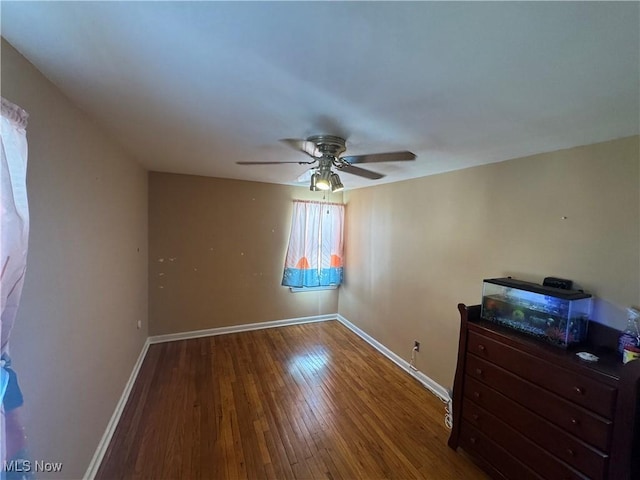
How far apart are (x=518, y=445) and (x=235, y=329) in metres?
3.40

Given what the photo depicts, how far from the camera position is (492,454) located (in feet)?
5.68

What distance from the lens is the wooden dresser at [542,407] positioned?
121 cm

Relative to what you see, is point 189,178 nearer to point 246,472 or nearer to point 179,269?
point 179,269

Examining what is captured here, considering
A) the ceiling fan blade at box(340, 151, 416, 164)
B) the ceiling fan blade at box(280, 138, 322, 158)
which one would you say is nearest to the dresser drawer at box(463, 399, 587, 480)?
the ceiling fan blade at box(340, 151, 416, 164)

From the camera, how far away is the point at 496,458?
5.60 feet

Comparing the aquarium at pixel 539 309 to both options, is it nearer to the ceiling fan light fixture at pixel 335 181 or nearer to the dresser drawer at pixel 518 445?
the dresser drawer at pixel 518 445

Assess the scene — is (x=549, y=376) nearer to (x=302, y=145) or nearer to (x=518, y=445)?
(x=518, y=445)

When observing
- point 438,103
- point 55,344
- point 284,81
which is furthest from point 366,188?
point 55,344

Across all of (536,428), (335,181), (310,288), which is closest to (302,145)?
(335,181)

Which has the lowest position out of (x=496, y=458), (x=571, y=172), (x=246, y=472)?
(x=246, y=472)

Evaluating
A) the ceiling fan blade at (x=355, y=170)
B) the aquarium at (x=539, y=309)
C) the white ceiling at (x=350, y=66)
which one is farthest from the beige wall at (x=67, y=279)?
the aquarium at (x=539, y=309)

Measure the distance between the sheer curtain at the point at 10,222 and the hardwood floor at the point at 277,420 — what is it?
1333 mm

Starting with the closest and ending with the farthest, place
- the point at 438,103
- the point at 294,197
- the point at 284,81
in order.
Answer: the point at 284,81 → the point at 438,103 → the point at 294,197

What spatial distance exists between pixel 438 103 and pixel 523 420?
1.91m
